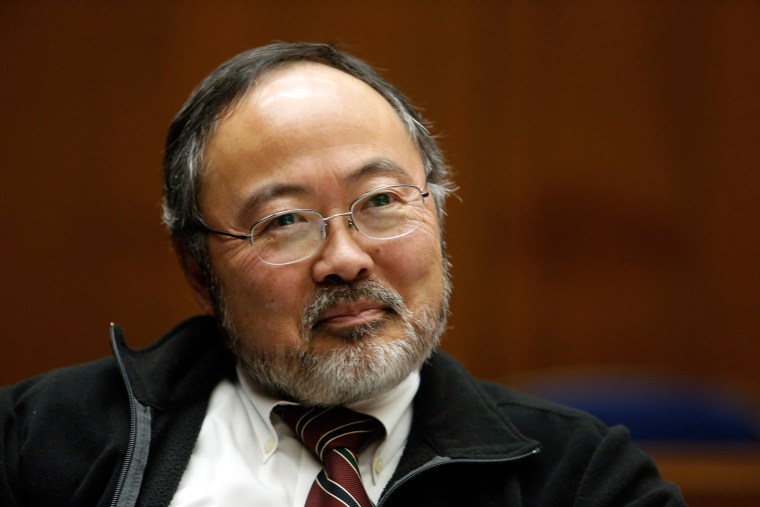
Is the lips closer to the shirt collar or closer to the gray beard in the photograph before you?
the gray beard

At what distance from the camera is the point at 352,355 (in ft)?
5.56

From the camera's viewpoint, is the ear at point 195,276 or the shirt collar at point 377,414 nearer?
the shirt collar at point 377,414

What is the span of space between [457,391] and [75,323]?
1929 millimetres

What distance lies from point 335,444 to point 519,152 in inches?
76.1

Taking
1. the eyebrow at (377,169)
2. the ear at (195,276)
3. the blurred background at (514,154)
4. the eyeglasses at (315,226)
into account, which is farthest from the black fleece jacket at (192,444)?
the blurred background at (514,154)

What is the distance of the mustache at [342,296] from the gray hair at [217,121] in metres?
0.33

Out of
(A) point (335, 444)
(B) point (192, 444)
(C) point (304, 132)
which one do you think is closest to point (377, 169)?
(C) point (304, 132)

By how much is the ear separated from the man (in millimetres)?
60

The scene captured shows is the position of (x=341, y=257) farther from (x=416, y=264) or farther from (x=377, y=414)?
(x=377, y=414)

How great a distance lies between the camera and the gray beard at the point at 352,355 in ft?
5.54

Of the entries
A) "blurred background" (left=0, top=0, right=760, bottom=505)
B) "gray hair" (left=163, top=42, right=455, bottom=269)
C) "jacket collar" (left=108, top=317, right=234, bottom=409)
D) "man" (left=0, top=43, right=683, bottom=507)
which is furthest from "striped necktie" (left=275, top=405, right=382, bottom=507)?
"blurred background" (left=0, top=0, right=760, bottom=505)

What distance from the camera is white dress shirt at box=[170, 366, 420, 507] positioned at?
170cm

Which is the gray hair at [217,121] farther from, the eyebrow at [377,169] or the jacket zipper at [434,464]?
the jacket zipper at [434,464]

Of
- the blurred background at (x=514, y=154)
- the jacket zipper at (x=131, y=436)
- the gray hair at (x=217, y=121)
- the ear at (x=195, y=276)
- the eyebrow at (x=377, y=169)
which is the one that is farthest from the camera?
the blurred background at (x=514, y=154)
